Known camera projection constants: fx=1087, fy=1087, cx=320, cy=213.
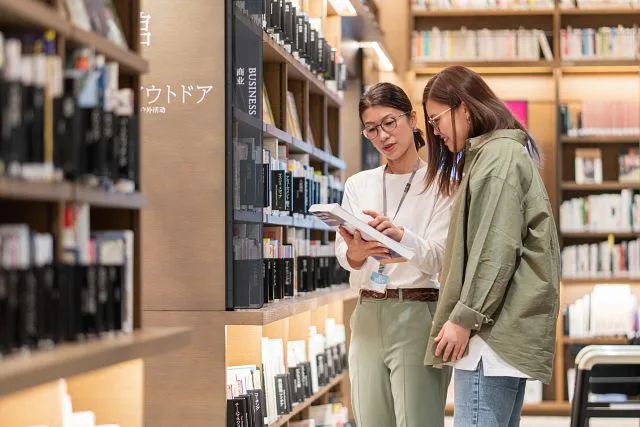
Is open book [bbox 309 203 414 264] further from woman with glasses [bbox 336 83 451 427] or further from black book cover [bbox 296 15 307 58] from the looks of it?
black book cover [bbox 296 15 307 58]

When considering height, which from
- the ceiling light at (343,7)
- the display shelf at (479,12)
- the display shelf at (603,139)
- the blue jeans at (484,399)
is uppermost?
the display shelf at (479,12)

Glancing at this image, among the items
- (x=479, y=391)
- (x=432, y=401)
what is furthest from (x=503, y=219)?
(x=432, y=401)

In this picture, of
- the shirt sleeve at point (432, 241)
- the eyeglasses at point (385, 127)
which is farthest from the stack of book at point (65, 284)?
the eyeglasses at point (385, 127)

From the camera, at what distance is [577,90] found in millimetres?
9117

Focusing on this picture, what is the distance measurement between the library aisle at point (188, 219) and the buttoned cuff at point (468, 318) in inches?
27.5

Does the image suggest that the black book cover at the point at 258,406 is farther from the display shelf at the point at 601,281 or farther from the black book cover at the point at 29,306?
the display shelf at the point at 601,281

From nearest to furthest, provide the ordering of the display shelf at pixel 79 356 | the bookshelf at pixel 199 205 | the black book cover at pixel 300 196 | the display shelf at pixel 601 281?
the display shelf at pixel 79 356, the bookshelf at pixel 199 205, the black book cover at pixel 300 196, the display shelf at pixel 601 281

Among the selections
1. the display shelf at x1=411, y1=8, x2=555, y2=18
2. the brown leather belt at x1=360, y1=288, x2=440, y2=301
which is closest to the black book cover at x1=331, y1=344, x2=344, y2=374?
the brown leather belt at x1=360, y1=288, x2=440, y2=301

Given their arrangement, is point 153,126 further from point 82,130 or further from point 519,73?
point 519,73

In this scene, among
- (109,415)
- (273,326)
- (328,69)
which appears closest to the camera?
(109,415)

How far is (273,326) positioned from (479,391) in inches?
77.5

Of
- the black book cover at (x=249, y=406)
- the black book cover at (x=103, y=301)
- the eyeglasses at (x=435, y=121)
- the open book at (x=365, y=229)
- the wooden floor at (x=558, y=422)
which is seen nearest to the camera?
the black book cover at (x=103, y=301)

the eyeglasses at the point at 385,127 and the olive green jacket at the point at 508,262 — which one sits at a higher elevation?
the eyeglasses at the point at 385,127

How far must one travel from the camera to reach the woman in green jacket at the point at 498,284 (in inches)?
111
